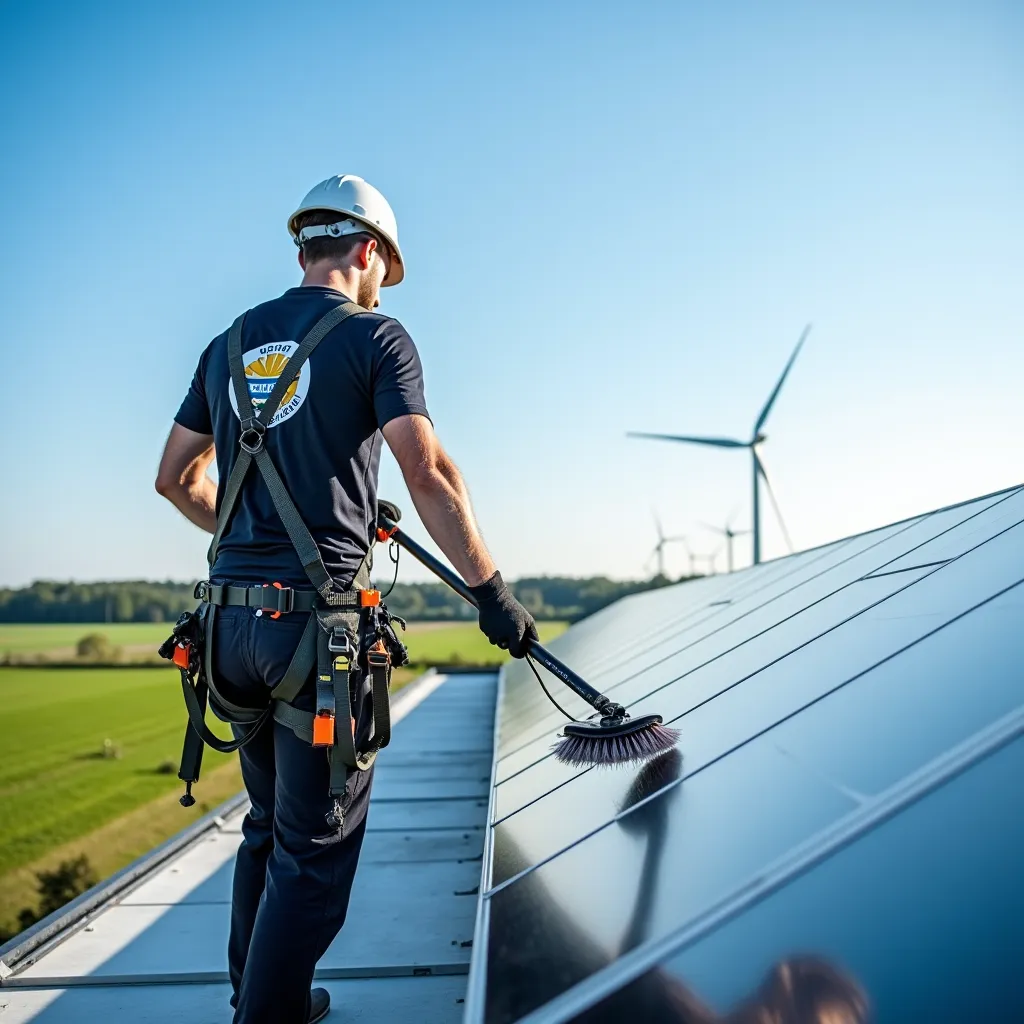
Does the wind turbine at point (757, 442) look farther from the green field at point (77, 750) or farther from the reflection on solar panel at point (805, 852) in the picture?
the green field at point (77, 750)

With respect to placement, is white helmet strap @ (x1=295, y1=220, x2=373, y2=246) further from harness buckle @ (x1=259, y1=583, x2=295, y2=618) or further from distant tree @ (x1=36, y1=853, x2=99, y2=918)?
distant tree @ (x1=36, y1=853, x2=99, y2=918)

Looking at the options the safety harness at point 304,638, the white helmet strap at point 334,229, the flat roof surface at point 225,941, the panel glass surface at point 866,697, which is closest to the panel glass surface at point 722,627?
the flat roof surface at point 225,941

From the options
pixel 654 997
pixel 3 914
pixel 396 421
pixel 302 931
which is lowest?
pixel 3 914

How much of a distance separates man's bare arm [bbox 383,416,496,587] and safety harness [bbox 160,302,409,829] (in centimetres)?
41

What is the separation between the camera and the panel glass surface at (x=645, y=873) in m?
1.84

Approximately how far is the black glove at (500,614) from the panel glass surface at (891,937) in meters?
1.79

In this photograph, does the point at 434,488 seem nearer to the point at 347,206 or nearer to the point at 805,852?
the point at 347,206

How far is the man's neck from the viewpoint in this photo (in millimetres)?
3629

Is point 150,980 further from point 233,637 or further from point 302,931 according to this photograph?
point 233,637

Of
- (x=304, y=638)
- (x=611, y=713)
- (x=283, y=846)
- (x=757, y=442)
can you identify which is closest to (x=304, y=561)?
(x=304, y=638)

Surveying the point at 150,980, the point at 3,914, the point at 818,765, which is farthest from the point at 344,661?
the point at 3,914

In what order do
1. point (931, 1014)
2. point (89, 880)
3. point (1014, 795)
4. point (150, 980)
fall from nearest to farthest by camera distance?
point (931, 1014), point (1014, 795), point (150, 980), point (89, 880)

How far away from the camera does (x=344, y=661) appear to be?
306 cm

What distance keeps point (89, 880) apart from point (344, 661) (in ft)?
182
